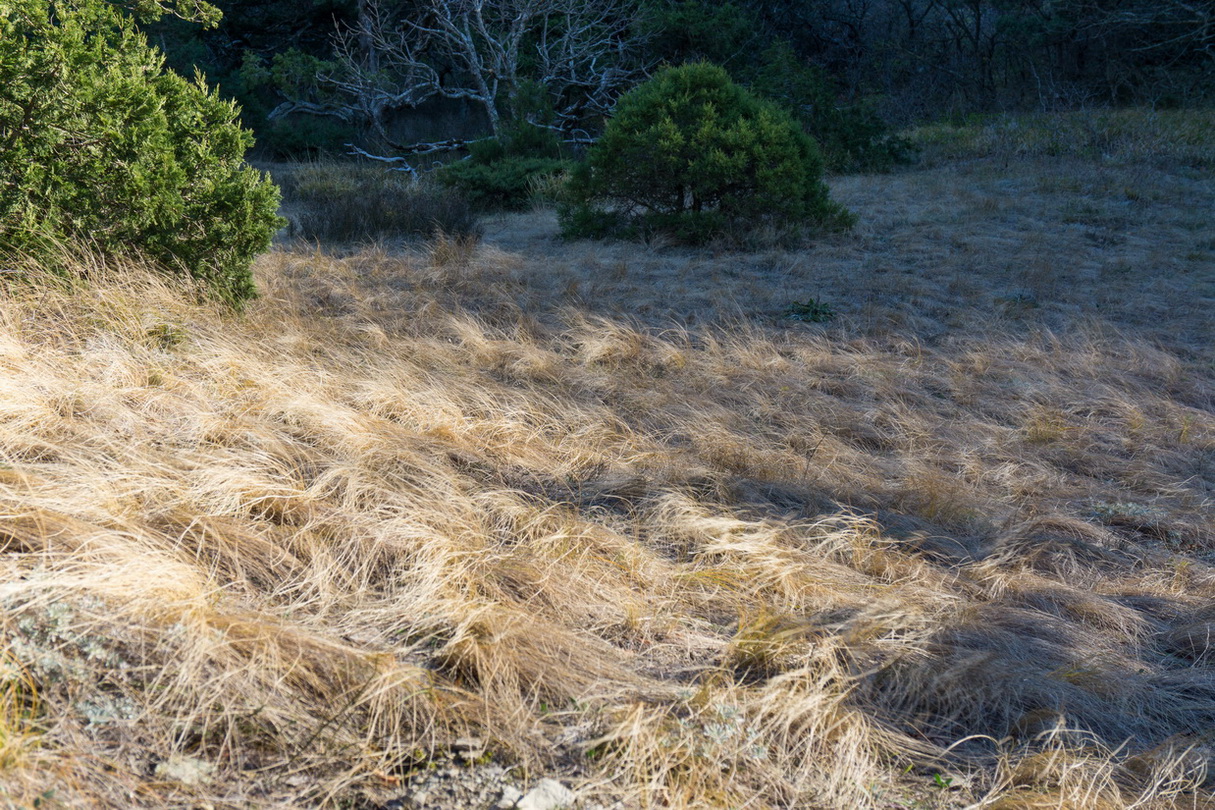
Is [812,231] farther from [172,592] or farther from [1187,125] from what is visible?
[1187,125]

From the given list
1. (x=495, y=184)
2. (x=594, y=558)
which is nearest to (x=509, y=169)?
(x=495, y=184)

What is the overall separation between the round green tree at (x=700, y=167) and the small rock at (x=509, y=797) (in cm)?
682

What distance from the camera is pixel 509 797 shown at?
72.9 inches

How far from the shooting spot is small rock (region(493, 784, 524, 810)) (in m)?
1.83

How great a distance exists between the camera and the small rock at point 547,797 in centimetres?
184

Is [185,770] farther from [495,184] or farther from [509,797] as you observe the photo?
[495,184]

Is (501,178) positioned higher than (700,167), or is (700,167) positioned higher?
(700,167)

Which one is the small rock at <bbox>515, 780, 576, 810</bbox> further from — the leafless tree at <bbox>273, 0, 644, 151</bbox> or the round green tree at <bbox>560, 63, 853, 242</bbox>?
the leafless tree at <bbox>273, 0, 644, 151</bbox>

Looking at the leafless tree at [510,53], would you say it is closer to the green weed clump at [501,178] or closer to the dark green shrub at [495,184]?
the green weed clump at [501,178]

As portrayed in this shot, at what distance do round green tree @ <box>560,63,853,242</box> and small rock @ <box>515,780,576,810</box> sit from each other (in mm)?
6791

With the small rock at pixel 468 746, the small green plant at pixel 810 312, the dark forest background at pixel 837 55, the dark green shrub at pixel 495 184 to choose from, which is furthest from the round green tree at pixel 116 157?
the dark forest background at pixel 837 55

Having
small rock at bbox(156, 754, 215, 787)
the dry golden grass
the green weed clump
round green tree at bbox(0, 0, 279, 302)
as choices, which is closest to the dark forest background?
the green weed clump

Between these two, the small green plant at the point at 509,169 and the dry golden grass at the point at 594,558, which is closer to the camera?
the dry golden grass at the point at 594,558

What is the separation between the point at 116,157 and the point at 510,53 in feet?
40.2
